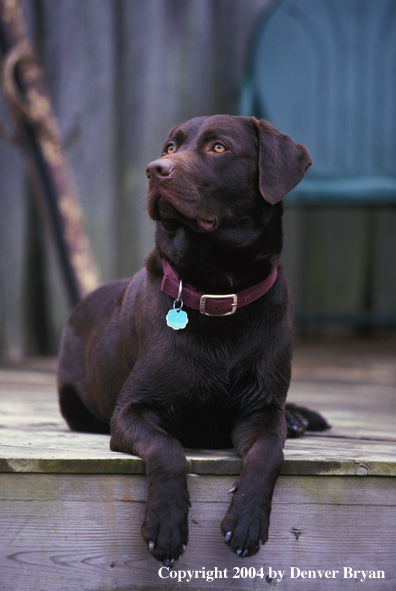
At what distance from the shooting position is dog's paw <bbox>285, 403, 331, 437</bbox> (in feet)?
6.97

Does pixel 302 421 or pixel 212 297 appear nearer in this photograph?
pixel 212 297

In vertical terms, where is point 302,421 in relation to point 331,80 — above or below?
below

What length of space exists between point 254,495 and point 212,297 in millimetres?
522

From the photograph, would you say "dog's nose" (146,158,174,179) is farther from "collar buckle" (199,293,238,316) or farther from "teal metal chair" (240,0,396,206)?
"teal metal chair" (240,0,396,206)

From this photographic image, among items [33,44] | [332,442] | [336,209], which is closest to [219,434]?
[332,442]

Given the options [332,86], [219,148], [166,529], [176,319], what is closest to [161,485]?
[166,529]

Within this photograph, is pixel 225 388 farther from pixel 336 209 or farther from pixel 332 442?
pixel 336 209

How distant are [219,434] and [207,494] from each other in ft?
0.81

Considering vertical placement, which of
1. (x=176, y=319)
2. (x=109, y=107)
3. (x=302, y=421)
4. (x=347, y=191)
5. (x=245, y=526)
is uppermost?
(x=176, y=319)

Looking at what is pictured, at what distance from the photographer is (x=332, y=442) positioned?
201 cm

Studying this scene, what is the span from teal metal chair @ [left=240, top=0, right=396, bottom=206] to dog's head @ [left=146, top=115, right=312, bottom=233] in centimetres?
246

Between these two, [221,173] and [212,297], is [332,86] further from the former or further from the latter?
[212,297]

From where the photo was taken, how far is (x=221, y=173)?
1.84 m

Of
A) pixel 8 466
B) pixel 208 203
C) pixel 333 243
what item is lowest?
pixel 333 243
